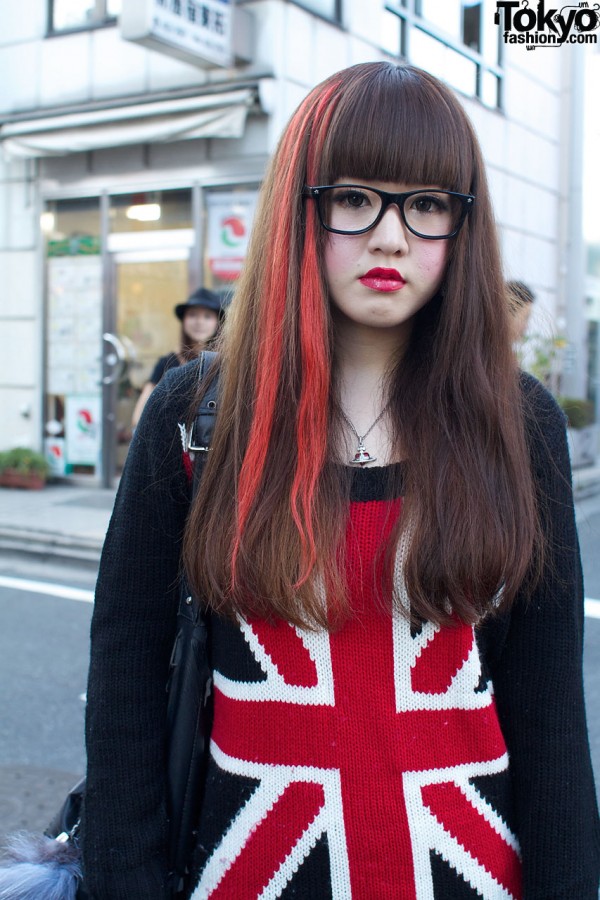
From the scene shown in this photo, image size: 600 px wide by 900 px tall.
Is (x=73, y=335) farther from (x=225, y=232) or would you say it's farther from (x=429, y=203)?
(x=429, y=203)

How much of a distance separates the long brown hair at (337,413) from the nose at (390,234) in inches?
1.8

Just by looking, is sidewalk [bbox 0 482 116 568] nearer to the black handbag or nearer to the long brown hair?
the black handbag

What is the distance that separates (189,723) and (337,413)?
49 cm

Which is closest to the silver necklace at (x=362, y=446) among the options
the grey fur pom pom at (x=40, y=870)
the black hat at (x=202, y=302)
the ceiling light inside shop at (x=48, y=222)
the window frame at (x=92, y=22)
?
the grey fur pom pom at (x=40, y=870)

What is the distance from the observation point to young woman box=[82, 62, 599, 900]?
1152mm

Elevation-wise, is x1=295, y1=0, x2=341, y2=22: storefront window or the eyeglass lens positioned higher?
x1=295, y1=0, x2=341, y2=22: storefront window

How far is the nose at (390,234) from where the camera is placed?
1.17 m

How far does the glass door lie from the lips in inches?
327

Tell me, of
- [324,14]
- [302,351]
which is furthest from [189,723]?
[324,14]

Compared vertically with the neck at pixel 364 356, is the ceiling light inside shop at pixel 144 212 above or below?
above

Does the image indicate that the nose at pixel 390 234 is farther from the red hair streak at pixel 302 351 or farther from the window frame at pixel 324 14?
the window frame at pixel 324 14

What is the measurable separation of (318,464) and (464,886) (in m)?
0.59

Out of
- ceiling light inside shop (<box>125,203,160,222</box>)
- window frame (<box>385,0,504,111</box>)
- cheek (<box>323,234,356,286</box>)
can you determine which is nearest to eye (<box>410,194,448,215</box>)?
cheek (<box>323,234,356,286</box>)
